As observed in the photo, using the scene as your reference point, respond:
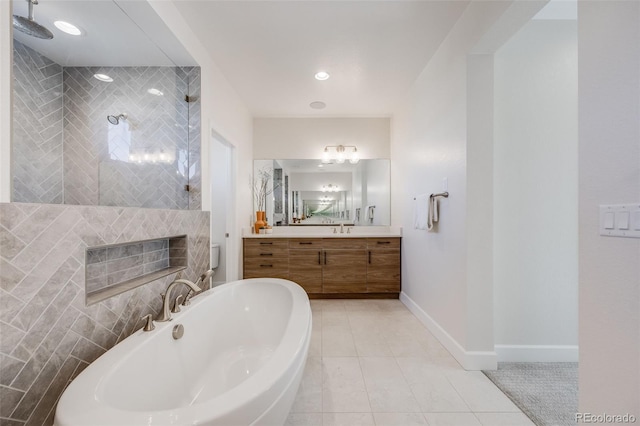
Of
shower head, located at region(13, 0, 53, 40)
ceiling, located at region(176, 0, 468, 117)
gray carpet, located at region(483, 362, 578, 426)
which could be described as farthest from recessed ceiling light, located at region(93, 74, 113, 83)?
gray carpet, located at region(483, 362, 578, 426)

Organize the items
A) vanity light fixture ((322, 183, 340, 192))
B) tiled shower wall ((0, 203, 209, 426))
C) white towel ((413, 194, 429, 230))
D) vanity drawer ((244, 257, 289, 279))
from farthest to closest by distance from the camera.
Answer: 1. vanity light fixture ((322, 183, 340, 192))
2. vanity drawer ((244, 257, 289, 279))
3. white towel ((413, 194, 429, 230))
4. tiled shower wall ((0, 203, 209, 426))

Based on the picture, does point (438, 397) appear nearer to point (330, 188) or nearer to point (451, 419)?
point (451, 419)

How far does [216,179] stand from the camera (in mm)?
3256

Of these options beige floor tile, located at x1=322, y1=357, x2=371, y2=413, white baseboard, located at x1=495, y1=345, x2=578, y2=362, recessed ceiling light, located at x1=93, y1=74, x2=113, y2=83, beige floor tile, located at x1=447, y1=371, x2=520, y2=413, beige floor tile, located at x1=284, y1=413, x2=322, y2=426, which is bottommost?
beige floor tile, located at x1=447, y1=371, x2=520, y2=413

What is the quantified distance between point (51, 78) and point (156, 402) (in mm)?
2066

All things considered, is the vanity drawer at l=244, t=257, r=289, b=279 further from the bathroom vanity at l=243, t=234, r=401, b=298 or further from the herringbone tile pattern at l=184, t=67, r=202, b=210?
the herringbone tile pattern at l=184, t=67, r=202, b=210

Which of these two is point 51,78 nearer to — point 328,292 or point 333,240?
point 333,240

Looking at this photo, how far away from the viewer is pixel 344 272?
3.19 m

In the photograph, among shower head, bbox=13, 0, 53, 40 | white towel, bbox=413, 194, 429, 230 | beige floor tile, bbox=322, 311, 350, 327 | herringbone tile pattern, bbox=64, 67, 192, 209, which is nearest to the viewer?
shower head, bbox=13, 0, 53, 40

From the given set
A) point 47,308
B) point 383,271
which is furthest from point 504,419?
point 47,308

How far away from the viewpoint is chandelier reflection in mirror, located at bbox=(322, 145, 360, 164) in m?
3.70

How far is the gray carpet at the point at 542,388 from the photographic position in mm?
1337

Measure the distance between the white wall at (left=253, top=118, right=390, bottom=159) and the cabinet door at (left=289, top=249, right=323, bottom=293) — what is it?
57.1 inches

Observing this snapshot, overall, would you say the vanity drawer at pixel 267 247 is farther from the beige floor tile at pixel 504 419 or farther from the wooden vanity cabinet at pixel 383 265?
the beige floor tile at pixel 504 419
